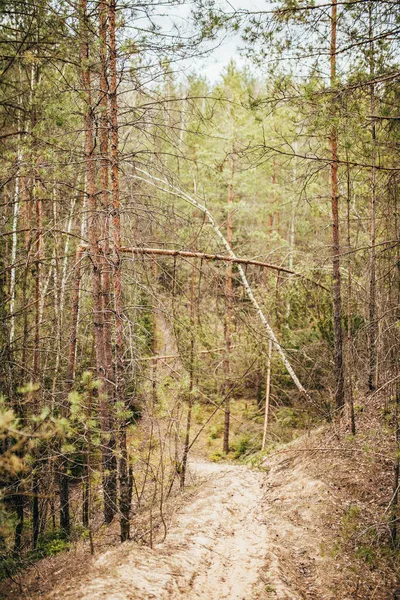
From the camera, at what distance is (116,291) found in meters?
5.03

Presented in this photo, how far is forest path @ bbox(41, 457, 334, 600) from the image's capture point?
420 cm

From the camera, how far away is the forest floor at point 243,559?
4.27 m

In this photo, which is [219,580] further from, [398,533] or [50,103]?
[50,103]

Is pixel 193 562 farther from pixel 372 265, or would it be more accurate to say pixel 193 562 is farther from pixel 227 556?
pixel 372 265

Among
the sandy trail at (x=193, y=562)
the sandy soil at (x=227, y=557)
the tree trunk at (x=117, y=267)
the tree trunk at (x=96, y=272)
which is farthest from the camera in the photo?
the tree trunk at (x=96, y=272)

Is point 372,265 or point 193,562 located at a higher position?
point 372,265

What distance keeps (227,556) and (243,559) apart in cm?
24

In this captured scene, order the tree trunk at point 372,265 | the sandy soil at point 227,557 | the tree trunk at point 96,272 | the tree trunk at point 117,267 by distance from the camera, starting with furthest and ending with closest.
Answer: the tree trunk at point 96,272, the tree trunk at point 372,265, the tree trunk at point 117,267, the sandy soil at point 227,557

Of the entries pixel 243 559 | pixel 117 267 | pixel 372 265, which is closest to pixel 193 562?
pixel 243 559

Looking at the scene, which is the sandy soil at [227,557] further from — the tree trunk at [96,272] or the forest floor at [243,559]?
the tree trunk at [96,272]

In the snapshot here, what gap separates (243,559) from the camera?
5281 millimetres

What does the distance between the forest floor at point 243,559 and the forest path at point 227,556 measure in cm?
1

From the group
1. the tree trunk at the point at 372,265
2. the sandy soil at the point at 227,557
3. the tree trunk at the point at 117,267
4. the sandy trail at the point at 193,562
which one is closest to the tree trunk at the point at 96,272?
the tree trunk at the point at 117,267

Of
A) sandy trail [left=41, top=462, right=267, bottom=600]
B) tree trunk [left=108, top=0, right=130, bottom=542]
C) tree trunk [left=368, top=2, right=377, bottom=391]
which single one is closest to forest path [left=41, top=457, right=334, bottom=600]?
sandy trail [left=41, top=462, right=267, bottom=600]
